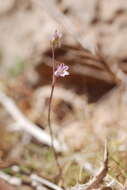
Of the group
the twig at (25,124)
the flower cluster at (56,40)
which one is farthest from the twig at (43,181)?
the flower cluster at (56,40)

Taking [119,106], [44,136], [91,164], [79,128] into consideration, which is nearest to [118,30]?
[119,106]

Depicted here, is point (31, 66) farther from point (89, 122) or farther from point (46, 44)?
point (89, 122)

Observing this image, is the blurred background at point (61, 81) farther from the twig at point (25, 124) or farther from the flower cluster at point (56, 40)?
the flower cluster at point (56, 40)

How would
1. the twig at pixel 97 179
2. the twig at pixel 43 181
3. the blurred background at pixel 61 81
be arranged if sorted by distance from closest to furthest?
1. the twig at pixel 97 179
2. the twig at pixel 43 181
3. the blurred background at pixel 61 81

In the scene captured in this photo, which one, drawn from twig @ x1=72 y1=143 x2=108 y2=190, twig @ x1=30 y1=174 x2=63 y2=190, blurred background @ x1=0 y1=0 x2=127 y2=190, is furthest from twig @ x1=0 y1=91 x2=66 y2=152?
twig @ x1=72 y1=143 x2=108 y2=190

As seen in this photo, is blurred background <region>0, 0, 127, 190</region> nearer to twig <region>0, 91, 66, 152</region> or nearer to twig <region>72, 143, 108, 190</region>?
twig <region>0, 91, 66, 152</region>

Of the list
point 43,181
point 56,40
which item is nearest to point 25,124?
point 43,181

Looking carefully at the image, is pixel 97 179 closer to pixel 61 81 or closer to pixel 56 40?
pixel 56 40

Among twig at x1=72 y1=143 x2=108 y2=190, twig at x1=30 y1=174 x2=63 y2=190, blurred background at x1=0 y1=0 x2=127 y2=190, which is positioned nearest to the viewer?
twig at x1=72 y1=143 x2=108 y2=190
